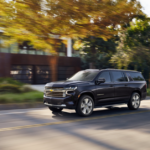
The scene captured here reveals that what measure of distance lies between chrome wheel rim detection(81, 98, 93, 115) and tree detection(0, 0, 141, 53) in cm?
624

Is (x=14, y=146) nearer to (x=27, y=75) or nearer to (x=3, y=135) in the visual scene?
(x=3, y=135)

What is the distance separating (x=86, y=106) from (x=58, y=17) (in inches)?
270

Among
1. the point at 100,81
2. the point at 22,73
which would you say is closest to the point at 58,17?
the point at 100,81

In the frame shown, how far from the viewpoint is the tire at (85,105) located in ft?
27.7

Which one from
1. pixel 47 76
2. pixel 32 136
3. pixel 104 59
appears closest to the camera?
pixel 32 136

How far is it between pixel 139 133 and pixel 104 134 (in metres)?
0.94

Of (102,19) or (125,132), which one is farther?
(102,19)

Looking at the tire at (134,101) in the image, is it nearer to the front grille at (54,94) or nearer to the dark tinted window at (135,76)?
the dark tinted window at (135,76)

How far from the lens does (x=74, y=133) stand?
616 centimetres

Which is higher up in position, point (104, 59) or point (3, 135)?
point (104, 59)

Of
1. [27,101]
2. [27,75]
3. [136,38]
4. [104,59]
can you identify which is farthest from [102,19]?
[27,75]

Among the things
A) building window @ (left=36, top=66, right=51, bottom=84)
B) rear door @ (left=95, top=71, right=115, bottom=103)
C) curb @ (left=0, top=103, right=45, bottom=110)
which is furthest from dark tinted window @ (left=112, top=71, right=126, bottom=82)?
building window @ (left=36, top=66, right=51, bottom=84)

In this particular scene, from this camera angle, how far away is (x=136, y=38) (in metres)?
22.9

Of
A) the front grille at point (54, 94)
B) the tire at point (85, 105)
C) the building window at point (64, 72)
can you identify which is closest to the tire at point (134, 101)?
the tire at point (85, 105)
